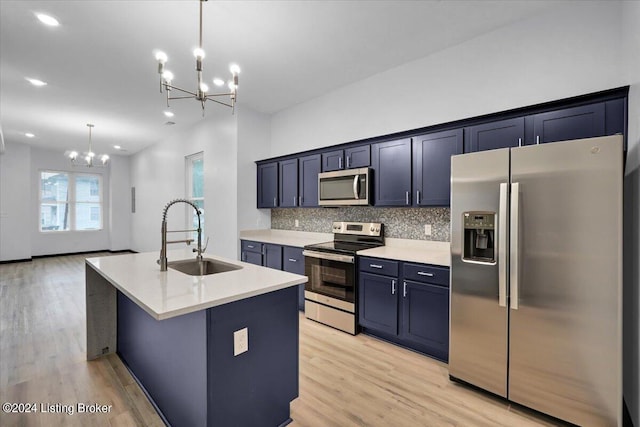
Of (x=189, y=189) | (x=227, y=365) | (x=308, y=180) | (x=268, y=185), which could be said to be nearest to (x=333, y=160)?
(x=308, y=180)

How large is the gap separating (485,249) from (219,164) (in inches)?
169

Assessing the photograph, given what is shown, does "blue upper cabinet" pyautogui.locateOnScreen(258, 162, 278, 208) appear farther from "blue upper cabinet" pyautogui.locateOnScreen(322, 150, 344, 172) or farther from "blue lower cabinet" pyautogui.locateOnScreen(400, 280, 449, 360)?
"blue lower cabinet" pyautogui.locateOnScreen(400, 280, 449, 360)

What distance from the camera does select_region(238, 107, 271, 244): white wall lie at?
4.73 metres

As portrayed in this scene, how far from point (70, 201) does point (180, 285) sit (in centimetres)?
941

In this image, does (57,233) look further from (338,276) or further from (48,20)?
(338,276)

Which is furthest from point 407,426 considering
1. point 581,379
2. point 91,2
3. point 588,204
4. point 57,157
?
point 57,157

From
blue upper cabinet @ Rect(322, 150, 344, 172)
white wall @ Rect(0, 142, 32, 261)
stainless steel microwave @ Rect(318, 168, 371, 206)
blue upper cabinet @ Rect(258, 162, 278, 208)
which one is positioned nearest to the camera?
stainless steel microwave @ Rect(318, 168, 371, 206)

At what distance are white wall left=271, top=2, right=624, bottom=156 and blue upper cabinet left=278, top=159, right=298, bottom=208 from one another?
27.2 inches

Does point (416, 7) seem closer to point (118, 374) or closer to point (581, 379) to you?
point (581, 379)

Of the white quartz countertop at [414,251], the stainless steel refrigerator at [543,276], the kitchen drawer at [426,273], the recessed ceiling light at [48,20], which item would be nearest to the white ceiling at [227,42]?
the recessed ceiling light at [48,20]

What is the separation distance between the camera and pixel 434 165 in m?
2.87

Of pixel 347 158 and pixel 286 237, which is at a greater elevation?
pixel 347 158

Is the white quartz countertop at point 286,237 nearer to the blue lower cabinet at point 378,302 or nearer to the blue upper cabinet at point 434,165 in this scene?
the blue lower cabinet at point 378,302

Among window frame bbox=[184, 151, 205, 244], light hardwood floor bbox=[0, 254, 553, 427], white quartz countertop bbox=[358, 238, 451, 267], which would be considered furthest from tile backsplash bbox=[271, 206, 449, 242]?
window frame bbox=[184, 151, 205, 244]
